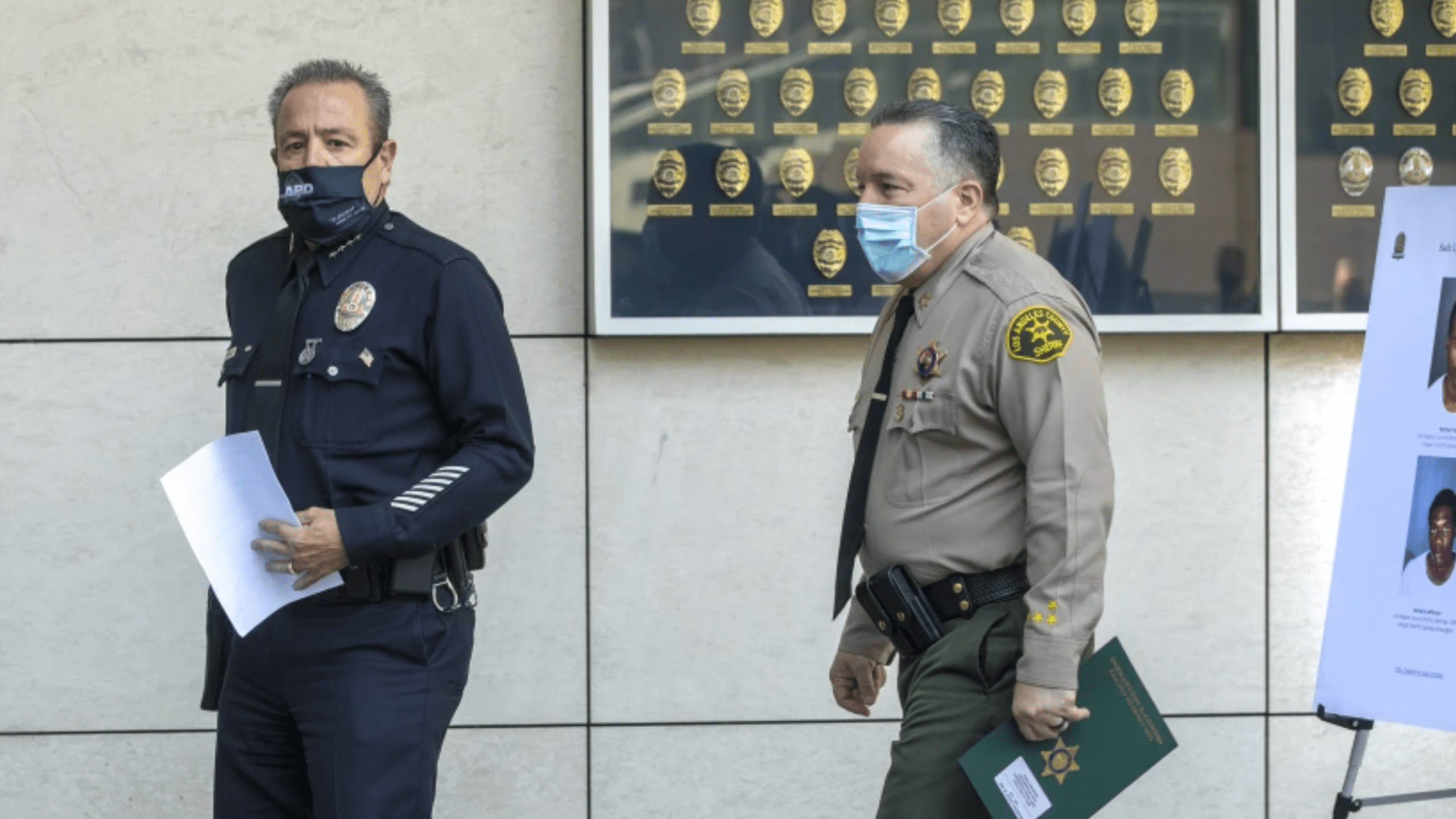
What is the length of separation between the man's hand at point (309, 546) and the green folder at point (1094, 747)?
108 centimetres

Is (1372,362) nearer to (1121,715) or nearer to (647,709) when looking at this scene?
(1121,715)

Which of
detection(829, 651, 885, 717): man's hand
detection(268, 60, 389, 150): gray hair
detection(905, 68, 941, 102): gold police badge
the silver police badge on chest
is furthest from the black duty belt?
detection(905, 68, 941, 102): gold police badge

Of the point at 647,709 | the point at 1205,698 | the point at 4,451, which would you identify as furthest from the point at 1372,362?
the point at 4,451

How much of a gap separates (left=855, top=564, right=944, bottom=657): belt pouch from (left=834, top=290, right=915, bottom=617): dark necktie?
0.12m

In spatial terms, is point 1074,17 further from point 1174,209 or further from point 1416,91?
point 1416,91

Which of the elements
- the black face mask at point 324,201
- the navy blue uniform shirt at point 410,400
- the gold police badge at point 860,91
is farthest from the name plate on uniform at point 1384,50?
the black face mask at point 324,201

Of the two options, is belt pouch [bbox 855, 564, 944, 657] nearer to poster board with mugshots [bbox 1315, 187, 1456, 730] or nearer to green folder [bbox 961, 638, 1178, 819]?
green folder [bbox 961, 638, 1178, 819]

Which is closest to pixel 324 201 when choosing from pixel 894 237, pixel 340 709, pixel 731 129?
pixel 340 709

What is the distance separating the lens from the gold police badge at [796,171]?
4.16 m

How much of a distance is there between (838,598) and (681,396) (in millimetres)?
1284

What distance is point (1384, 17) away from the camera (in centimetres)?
429

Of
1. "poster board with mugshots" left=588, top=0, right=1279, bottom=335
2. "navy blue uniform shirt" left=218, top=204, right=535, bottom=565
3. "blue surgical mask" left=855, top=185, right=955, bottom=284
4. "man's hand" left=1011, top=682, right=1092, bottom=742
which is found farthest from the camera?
"poster board with mugshots" left=588, top=0, right=1279, bottom=335

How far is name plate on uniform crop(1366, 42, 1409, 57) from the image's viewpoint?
429 cm

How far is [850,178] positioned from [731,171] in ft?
0.96
